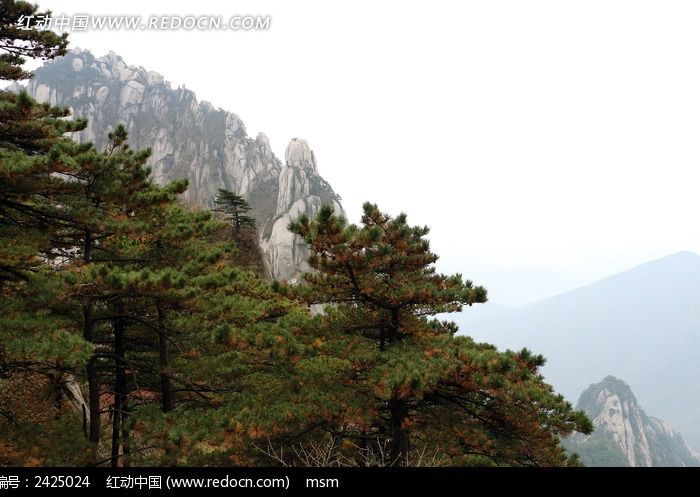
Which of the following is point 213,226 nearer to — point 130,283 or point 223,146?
point 130,283

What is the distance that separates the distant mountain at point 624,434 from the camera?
8456 centimetres

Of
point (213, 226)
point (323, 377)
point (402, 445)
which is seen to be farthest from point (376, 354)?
point (213, 226)

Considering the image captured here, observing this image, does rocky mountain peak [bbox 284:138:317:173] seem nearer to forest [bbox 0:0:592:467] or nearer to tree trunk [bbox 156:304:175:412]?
forest [bbox 0:0:592:467]

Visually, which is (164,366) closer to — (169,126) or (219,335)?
(219,335)

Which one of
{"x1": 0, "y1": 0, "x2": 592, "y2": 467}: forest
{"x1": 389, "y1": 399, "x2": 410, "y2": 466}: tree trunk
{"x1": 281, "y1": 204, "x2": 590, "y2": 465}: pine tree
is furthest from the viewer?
{"x1": 389, "y1": 399, "x2": 410, "y2": 466}: tree trunk

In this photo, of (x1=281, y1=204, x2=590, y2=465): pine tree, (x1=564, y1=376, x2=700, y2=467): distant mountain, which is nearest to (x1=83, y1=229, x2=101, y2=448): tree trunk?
(x1=281, y1=204, x2=590, y2=465): pine tree

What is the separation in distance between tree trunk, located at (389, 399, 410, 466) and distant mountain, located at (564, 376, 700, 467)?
299 ft

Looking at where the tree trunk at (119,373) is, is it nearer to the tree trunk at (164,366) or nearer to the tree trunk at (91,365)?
the tree trunk at (91,365)

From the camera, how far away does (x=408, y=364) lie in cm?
658

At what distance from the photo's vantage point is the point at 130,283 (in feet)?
19.7

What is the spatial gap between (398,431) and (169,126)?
80.5 m

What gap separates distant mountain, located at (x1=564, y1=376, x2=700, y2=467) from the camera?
3329 inches

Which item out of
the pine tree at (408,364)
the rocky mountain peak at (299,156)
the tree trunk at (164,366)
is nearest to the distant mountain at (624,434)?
the rocky mountain peak at (299,156)
